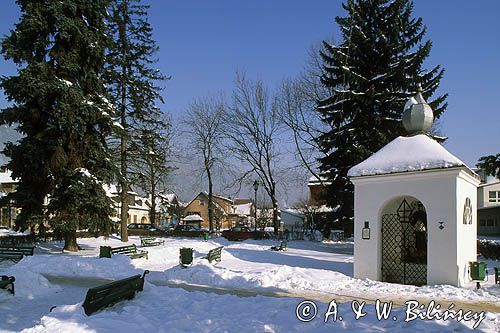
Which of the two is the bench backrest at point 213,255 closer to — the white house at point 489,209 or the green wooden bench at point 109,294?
the green wooden bench at point 109,294

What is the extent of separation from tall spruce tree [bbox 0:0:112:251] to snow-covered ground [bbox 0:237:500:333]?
4464 mm

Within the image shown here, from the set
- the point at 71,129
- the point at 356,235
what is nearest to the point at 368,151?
the point at 356,235

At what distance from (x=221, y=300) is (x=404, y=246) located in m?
8.54

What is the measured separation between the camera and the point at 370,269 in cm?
1405

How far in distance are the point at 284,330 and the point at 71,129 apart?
18.6 m

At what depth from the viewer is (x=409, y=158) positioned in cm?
1387

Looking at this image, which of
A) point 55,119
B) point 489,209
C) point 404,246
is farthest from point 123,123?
point 489,209

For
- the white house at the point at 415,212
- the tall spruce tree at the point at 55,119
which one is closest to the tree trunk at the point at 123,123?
the tall spruce tree at the point at 55,119

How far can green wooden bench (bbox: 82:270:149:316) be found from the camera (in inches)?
309

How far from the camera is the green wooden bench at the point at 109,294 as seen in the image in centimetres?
784

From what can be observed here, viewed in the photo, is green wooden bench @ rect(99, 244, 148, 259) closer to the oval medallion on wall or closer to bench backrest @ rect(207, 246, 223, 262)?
bench backrest @ rect(207, 246, 223, 262)

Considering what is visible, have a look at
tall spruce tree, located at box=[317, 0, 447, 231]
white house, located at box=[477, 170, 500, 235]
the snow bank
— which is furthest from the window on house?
the snow bank

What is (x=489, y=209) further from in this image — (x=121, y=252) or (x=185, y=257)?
(x=121, y=252)

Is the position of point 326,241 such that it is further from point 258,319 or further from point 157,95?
point 258,319
